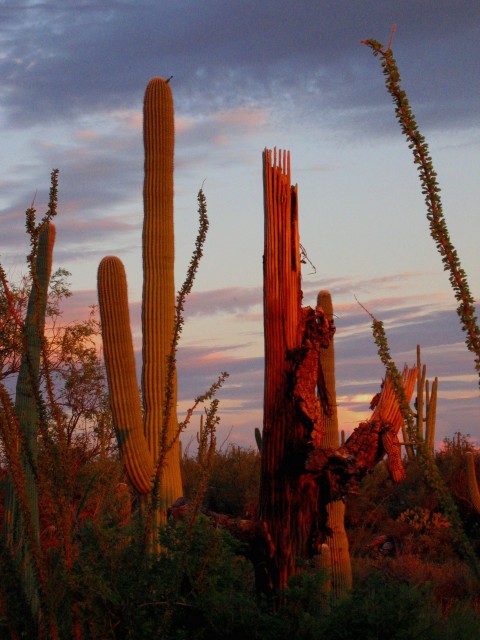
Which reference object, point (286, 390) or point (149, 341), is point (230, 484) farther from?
point (286, 390)

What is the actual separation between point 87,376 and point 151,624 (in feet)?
34.7

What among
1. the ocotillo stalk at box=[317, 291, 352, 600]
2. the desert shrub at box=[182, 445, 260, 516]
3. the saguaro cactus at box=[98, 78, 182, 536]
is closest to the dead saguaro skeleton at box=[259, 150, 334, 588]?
the saguaro cactus at box=[98, 78, 182, 536]

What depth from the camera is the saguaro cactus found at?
27.5 feet

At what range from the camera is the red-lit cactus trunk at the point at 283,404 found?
607 cm

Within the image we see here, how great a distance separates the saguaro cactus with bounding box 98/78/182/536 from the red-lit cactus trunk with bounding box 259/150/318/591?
82.6 inches

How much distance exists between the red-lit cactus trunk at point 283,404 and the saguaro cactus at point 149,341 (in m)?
2.10

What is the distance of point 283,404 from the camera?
627cm

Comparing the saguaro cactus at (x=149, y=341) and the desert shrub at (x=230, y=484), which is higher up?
the saguaro cactus at (x=149, y=341)

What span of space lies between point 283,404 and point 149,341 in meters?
2.84

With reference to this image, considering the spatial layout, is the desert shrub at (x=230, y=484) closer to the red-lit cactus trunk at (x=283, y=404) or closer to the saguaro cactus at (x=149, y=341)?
the saguaro cactus at (x=149, y=341)

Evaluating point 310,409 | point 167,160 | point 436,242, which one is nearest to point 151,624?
point 310,409

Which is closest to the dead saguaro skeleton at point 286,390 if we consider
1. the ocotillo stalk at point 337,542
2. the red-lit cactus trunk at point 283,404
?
the red-lit cactus trunk at point 283,404

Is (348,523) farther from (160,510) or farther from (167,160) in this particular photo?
(167,160)

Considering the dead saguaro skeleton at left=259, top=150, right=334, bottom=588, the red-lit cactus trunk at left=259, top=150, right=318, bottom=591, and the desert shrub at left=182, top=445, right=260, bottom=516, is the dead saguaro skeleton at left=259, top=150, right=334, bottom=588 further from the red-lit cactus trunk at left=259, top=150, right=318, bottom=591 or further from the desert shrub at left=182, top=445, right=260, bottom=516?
the desert shrub at left=182, top=445, right=260, bottom=516
